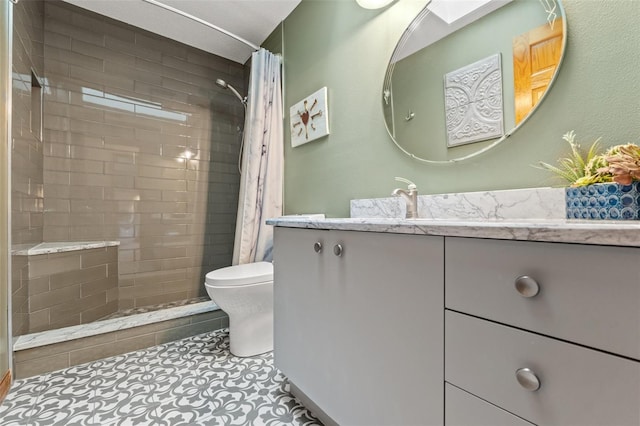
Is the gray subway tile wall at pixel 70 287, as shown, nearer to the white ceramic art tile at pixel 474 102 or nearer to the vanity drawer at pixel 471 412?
the vanity drawer at pixel 471 412

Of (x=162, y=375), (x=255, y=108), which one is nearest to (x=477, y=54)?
(x=255, y=108)

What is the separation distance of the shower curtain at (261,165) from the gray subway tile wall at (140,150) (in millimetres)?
681

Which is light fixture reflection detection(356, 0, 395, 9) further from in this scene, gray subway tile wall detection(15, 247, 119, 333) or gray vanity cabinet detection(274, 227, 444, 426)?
gray subway tile wall detection(15, 247, 119, 333)

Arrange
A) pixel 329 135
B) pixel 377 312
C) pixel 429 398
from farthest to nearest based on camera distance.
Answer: pixel 329 135 < pixel 377 312 < pixel 429 398

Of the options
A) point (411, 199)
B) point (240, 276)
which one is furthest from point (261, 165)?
point (411, 199)

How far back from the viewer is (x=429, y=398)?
2.22 feet

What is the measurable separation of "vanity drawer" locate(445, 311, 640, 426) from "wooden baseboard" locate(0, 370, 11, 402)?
1873 mm

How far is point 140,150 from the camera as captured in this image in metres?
2.35

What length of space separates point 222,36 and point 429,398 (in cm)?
284

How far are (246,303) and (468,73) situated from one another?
1.57 meters

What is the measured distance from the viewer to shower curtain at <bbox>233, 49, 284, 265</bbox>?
2.10 metres

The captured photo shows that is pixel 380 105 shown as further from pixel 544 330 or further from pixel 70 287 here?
pixel 70 287

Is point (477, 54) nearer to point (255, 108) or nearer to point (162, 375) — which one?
point (255, 108)

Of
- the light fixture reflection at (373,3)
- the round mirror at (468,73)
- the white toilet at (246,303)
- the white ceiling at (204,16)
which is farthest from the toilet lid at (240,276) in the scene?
the white ceiling at (204,16)
